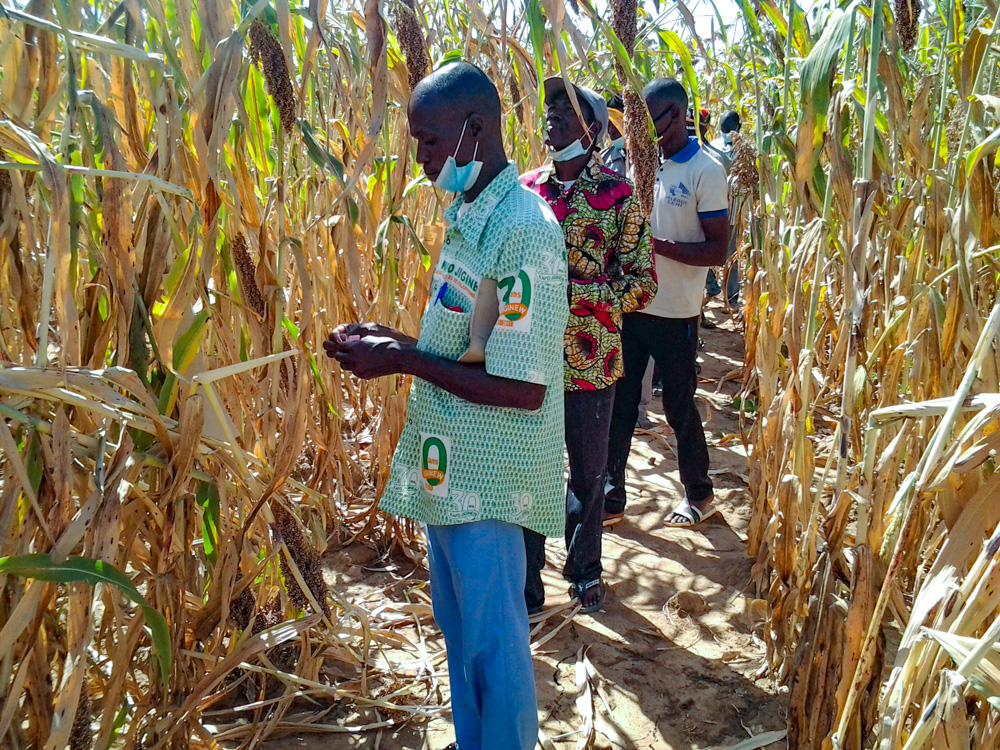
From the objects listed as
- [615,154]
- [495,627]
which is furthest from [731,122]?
[495,627]

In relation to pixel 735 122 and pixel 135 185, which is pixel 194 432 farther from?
pixel 735 122

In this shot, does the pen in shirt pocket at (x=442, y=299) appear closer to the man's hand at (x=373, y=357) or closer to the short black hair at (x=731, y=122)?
the man's hand at (x=373, y=357)

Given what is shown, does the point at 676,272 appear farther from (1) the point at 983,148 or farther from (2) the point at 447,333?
(1) the point at 983,148

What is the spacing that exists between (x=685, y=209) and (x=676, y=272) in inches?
8.8

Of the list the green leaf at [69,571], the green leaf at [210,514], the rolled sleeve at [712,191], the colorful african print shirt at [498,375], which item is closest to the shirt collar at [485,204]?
the colorful african print shirt at [498,375]

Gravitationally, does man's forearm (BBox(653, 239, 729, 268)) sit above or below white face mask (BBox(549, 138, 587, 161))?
below

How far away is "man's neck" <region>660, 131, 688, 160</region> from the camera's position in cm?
300

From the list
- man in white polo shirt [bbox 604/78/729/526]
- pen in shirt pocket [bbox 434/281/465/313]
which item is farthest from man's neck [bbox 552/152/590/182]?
pen in shirt pocket [bbox 434/281/465/313]

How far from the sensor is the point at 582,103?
2.46 metres

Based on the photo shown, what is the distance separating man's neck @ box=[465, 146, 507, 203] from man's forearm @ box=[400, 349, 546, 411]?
339 mm

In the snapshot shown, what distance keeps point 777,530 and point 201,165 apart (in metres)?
1.64

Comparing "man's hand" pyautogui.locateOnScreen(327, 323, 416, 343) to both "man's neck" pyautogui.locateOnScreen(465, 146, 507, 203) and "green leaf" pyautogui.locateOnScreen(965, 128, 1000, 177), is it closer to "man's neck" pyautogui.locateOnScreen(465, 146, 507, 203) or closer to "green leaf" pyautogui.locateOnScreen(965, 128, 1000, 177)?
"man's neck" pyautogui.locateOnScreen(465, 146, 507, 203)

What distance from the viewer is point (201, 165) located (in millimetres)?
1474

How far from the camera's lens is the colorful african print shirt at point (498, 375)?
58.9 inches
